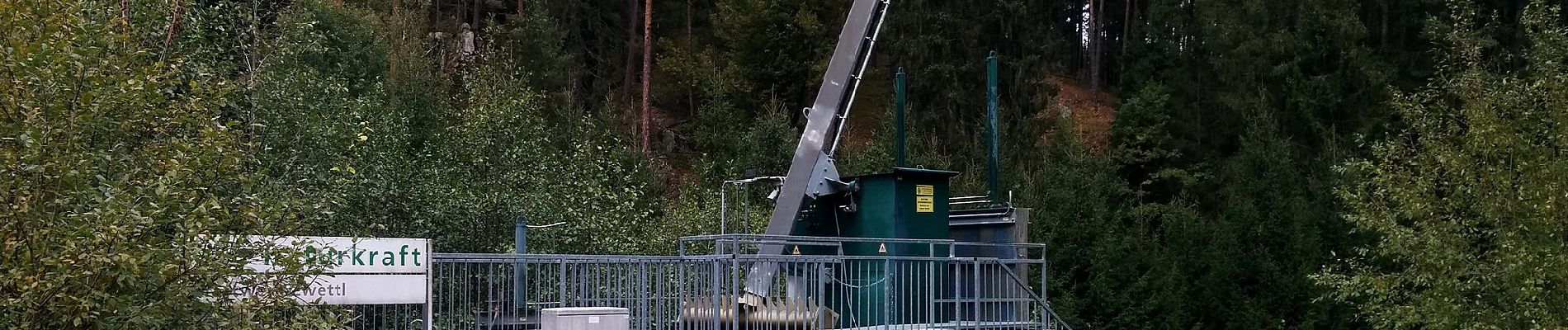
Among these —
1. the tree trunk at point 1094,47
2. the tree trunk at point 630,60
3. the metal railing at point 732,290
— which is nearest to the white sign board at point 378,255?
the metal railing at point 732,290

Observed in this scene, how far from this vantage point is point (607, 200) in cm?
2181

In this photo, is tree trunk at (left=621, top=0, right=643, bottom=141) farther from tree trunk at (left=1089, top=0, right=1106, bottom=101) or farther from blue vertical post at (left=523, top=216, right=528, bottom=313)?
blue vertical post at (left=523, top=216, right=528, bottom=313)

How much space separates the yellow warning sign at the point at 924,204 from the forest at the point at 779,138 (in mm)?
5664

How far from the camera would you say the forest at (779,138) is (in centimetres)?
752

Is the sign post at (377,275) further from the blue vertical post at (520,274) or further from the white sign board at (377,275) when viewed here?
the blue vertical post at (520,274)

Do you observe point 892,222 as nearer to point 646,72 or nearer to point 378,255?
point 378,255

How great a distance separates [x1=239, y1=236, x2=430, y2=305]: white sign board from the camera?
9.61m

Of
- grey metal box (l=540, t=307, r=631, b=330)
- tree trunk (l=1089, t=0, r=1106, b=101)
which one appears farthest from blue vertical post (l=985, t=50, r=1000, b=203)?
tree trunk (l=1089, t=0, r=1106, b=101)

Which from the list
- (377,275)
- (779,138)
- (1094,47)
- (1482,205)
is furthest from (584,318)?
(1094,47)

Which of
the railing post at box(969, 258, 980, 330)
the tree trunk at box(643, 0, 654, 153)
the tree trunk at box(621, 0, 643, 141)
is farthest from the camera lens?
the tree trunk at box(621, 0, 643, 141)

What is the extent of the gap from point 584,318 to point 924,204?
7.47 m

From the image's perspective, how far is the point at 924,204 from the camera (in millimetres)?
16062

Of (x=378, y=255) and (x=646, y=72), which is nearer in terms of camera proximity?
(x=378, y=255)

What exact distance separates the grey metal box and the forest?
1.46 metres
